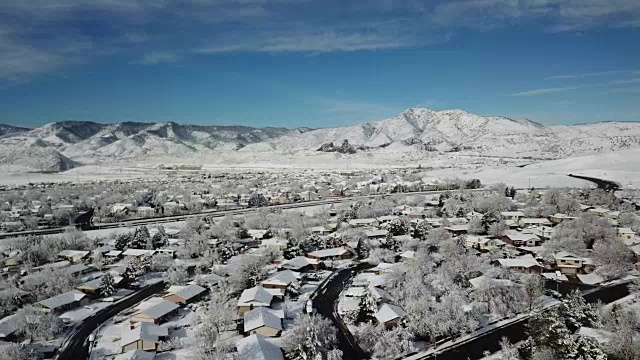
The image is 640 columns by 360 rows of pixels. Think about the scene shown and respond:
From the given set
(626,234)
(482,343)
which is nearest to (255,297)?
(482,343)

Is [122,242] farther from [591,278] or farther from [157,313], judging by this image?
[591,278]

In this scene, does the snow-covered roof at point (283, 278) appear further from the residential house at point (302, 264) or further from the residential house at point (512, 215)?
the residential house at point (512, 215)

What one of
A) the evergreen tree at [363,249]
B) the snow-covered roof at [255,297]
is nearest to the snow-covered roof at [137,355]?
the snow-covered roof at [255,297]

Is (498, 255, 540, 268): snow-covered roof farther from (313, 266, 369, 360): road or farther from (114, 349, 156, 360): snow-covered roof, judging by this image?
(114, 349, 156, 360): snow-covered roof

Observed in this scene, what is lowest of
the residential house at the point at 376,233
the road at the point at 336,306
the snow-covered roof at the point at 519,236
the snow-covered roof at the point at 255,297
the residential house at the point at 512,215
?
the road at the point at 336,306

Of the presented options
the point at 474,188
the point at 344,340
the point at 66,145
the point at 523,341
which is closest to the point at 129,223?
the point at 344,340

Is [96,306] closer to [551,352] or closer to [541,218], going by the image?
[551,352]
